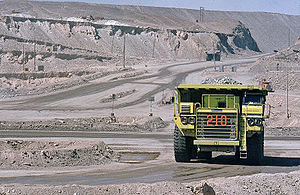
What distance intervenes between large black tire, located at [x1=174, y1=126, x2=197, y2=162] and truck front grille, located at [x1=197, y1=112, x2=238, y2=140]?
38.7 inches

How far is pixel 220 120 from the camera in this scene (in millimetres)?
21203

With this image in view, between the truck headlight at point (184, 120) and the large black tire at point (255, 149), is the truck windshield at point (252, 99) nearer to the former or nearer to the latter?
the large black tire at point (255, 149)

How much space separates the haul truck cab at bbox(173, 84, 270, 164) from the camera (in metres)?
21.2

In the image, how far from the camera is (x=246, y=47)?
18400 cm

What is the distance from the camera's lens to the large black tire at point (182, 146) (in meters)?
22.0

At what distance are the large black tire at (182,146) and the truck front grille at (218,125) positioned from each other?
0.98 metres

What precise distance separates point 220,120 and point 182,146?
6.05ft

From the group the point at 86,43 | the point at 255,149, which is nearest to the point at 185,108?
the point at 255,149

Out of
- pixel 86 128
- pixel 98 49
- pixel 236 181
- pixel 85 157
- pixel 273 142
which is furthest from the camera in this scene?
pixel 98 49

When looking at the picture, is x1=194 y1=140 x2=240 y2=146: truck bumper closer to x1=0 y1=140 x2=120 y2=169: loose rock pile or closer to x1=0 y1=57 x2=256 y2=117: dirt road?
x1=0 y1=140 x2=120 y2=169: loose rock pile

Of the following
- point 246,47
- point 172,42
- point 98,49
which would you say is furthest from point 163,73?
point 246,47

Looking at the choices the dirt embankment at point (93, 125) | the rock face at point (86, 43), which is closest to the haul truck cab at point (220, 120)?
the dirt embankment at point (93, 125)

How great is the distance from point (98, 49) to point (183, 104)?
359ft

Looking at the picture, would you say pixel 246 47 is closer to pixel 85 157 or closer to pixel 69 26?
pixel 69 26
